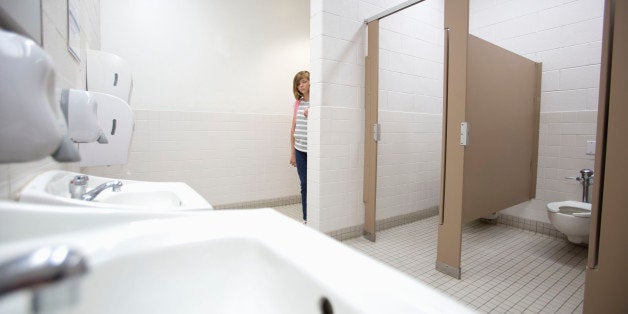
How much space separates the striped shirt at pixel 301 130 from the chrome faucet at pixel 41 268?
2.54 meters

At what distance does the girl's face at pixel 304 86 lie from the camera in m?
2.92

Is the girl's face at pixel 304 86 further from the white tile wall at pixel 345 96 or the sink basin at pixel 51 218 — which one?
the sink basin at pixel 51 218

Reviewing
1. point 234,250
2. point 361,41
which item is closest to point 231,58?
point 361,41

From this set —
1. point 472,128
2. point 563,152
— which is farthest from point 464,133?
point 563,152

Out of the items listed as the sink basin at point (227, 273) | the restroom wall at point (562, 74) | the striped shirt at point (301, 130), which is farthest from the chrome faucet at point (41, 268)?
the restroom wall at point (562, 74)

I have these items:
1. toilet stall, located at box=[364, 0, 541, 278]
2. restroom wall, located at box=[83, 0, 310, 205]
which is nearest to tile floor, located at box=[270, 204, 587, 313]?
toilet stall, located at box=[364, 0, 541, 278]

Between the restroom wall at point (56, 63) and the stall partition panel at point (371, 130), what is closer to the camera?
the restroom wall at point (56, 63)

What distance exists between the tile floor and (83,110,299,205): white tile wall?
4.88ft

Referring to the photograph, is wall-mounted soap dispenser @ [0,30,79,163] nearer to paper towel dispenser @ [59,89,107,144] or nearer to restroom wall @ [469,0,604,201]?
paper towel dispenser @ [59,89,107,144]

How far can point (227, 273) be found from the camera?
61cm

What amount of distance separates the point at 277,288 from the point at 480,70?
7.15 feet

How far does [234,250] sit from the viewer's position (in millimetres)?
629

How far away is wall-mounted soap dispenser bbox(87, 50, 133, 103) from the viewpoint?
6.52 ft

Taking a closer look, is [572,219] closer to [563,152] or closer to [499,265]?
[499,265]
